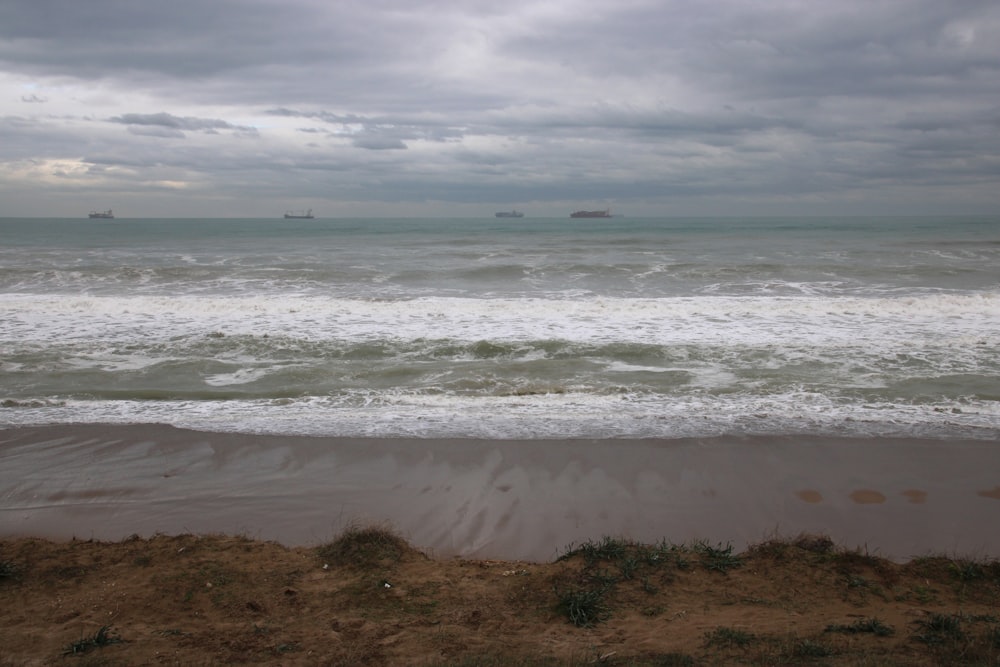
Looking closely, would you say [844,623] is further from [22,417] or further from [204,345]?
[204,345]

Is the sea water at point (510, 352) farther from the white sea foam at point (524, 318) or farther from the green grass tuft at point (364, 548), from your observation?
the green grass tuft at point (364, 548)

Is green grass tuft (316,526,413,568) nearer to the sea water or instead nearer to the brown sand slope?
the brown sand slope

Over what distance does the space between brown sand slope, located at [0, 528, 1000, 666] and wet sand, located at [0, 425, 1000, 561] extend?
21.5 inches

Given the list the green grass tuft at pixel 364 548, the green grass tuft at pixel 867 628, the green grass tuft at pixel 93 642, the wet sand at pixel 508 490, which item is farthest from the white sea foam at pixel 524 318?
the green grass tuft at pixel 93 642

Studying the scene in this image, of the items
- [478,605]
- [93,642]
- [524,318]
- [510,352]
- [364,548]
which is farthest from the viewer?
[524,318]

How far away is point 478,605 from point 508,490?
2.18 meters

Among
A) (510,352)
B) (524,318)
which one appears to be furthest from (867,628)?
(524,318)

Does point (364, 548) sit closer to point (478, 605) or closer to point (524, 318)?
point (478, 605)

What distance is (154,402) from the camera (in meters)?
9.20

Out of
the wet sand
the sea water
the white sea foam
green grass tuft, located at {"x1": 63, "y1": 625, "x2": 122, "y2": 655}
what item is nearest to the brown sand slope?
green grass tuft, located at {"x1": 63, "y1": 625, "x2": 122, "y2": 655}

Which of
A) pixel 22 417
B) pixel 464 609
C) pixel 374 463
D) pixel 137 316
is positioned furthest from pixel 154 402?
pixel 137 316

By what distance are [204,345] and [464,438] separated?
7768mm

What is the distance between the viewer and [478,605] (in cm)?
409

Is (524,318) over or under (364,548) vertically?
over
